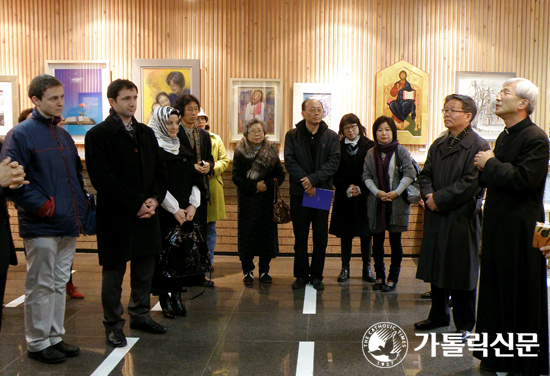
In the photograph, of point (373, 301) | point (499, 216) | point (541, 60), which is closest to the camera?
point (499, 216)

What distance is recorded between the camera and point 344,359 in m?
3.64

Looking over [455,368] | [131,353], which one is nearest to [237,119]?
[131,353]

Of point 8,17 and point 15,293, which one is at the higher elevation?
point 8,17

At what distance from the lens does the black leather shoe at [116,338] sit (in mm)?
3850

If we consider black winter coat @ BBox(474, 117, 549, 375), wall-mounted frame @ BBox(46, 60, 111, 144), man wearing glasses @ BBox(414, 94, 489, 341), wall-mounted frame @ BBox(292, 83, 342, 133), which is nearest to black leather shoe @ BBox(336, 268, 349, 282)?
man wearing glasses @ BBox(414, 94, 489, 341)

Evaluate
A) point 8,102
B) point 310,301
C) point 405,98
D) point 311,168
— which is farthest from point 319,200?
point 8,102

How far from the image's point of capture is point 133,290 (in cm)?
411

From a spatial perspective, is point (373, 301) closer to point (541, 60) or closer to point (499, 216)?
point (499, 216)

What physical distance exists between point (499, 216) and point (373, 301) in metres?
2.03

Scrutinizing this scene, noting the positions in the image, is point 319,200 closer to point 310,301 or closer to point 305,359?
point 310,301

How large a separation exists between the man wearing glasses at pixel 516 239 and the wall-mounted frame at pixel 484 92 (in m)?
Result: 4.23

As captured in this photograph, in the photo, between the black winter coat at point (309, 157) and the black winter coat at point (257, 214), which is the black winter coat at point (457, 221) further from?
the black winter coat at point (257, 214)

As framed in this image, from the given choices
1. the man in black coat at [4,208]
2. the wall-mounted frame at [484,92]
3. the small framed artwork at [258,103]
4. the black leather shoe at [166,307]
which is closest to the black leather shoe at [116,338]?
the black leather shoe at [166,307]

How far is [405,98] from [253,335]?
445 centimetres
